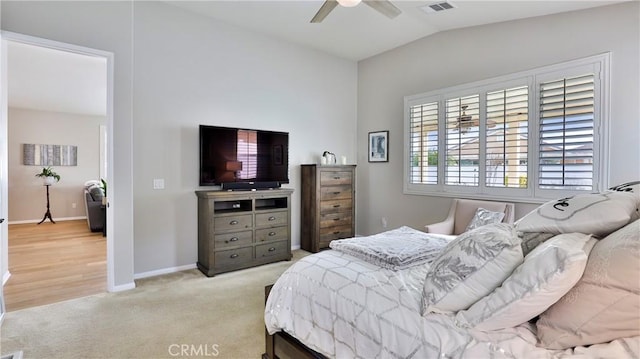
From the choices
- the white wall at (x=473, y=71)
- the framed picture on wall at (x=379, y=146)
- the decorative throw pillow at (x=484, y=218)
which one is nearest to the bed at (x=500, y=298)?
the decorative throw pillow at (x=484, y=218)

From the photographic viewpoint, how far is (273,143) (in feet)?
14.5

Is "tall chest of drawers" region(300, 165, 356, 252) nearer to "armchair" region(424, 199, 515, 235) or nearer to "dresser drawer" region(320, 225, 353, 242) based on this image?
"dresser drawer" region(320, 225, 353, 242)

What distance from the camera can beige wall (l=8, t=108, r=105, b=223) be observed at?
7203mm

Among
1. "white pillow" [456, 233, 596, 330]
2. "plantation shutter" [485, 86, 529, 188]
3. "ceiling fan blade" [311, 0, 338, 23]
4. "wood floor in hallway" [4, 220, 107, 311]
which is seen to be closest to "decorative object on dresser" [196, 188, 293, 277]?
"wood floor in hallway" [4, 220, 107, 311]

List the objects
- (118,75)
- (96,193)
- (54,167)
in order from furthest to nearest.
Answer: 1. (54,167)
2. (96,193)
3. (118,75)

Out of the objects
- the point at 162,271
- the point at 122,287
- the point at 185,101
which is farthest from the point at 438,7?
the point at 122,287

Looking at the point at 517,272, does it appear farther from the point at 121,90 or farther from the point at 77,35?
the point at 77,35

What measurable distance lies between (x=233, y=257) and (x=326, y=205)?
157 centimetres

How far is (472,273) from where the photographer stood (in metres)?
1.26

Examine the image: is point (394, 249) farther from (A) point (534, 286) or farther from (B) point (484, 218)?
(B) point (484, 218)

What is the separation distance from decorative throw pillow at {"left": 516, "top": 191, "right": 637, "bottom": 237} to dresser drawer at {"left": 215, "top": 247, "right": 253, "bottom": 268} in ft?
10.3

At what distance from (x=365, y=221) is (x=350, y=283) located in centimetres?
400

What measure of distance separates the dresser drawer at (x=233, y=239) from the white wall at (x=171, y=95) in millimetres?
477

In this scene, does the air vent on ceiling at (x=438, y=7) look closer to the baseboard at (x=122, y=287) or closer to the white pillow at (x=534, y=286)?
the white pillow at (x=534, y=286)
